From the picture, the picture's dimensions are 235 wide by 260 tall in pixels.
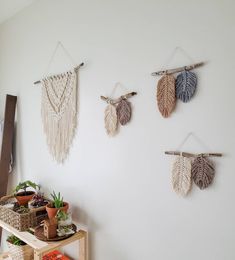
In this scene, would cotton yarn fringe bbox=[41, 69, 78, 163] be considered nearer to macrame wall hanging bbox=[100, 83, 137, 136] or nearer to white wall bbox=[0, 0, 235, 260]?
white wall bbox=[0, 0, 235, 260]

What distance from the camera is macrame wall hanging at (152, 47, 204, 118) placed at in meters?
1.11

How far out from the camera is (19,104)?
2164 mm

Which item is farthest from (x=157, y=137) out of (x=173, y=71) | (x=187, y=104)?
(x=173, y=71)

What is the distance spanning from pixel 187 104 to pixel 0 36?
85.4 inches

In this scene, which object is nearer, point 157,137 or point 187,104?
point 187,104

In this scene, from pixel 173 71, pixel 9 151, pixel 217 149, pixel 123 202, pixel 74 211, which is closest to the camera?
pixel 217 149

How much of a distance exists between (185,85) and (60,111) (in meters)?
0.97

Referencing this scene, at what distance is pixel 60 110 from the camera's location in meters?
1.74

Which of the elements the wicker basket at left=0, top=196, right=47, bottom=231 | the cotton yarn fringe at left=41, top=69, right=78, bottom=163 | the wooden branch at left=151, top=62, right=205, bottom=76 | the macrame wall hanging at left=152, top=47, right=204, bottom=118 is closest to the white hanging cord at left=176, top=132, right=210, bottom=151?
the macrame wall hanging at left=152, top=47, right=204, bottom=118

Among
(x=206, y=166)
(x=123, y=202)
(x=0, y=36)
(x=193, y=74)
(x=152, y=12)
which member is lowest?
(x=123, y=202)

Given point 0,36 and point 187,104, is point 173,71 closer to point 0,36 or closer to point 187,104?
point 187,104

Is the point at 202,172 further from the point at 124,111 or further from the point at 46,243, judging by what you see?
the point at 46,243

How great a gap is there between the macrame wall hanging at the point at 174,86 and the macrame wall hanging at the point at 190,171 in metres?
0.18

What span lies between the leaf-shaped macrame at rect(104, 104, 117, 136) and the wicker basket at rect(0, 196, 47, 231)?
30.1 inches
